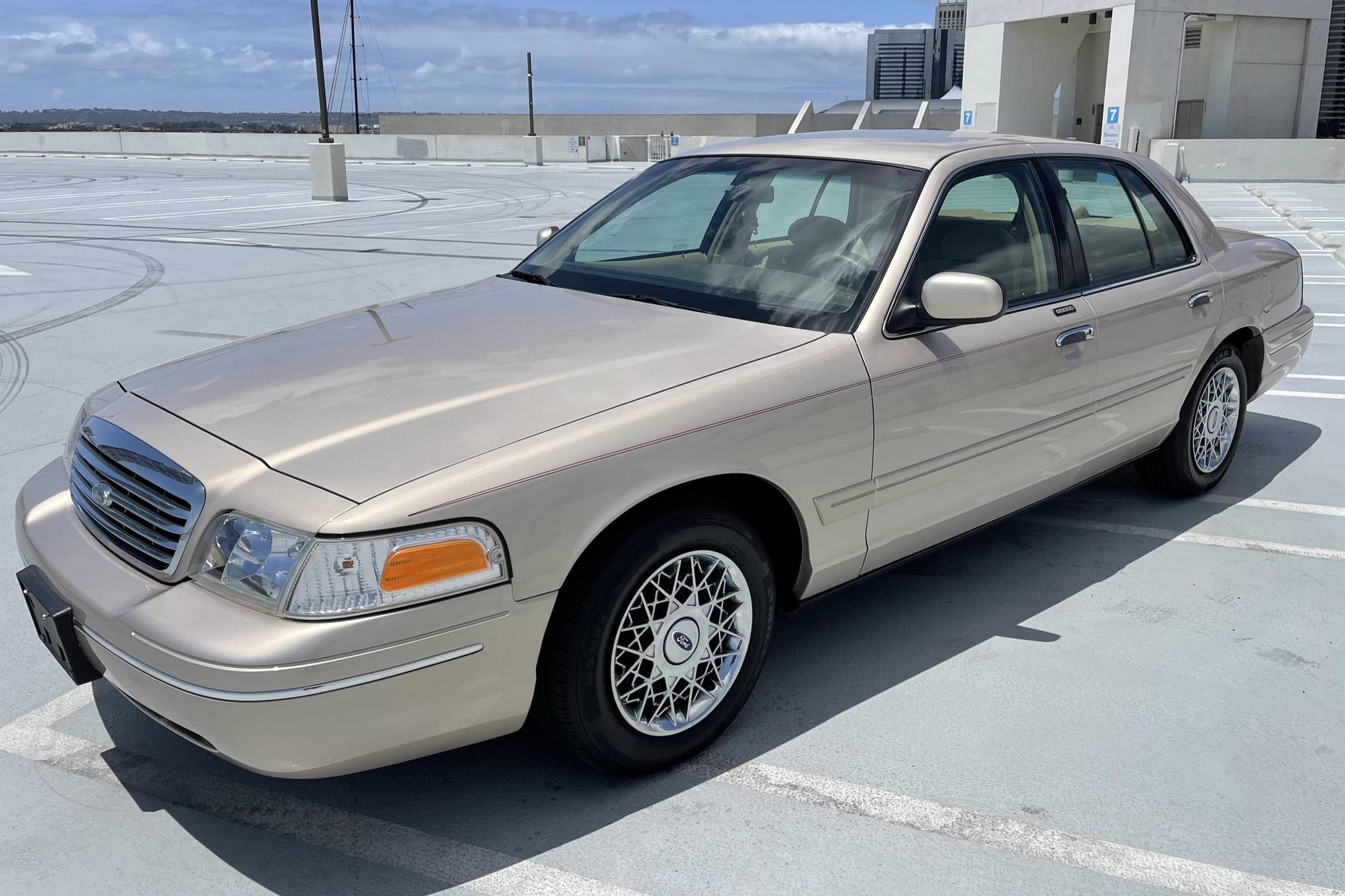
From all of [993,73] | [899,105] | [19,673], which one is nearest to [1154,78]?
[993,73]

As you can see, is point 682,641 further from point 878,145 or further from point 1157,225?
point 1157,225

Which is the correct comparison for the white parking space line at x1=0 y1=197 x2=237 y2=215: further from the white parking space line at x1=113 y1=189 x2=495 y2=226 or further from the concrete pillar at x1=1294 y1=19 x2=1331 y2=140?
the concrete pillar at x1=1294 y1=19 x2=1331 y2=140

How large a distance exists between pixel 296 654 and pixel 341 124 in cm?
8475

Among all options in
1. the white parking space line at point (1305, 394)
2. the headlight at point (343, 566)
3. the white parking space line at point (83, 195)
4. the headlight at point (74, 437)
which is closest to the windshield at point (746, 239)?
the headlight at point (343, 566)

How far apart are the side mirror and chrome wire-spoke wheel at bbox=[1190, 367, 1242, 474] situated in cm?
218

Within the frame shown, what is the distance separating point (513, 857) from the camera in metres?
2.76

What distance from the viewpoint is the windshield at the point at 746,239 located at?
138 inches

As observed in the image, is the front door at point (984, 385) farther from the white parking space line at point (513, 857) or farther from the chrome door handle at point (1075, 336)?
the white parking space line at point (513, 857)

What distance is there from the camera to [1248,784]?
3.05 meters

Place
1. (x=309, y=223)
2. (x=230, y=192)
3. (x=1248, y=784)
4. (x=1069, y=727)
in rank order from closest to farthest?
(x=1248, y=784), (x=1069, y=727), (x=309, y=223), (x=230, y=192)

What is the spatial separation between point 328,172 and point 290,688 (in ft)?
70.2

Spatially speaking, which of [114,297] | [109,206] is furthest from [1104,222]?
[109,206]

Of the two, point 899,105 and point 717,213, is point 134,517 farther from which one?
point 899,105

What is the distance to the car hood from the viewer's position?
104 inches
